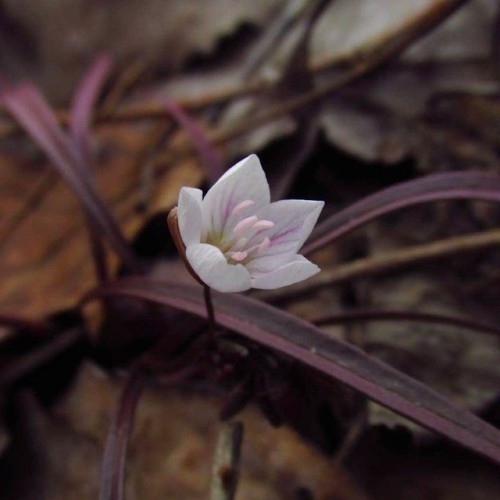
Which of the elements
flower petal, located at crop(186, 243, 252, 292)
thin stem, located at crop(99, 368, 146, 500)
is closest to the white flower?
flower petal, located at crop(186, 243, 252, 292)

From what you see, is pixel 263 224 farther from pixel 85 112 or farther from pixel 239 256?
pixel 85 112

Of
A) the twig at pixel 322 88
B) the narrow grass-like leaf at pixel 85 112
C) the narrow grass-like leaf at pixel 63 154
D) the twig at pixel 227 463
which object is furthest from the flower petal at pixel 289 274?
the twig at pixel 322 88

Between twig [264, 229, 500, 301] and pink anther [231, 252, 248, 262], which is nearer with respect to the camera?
pink anther [231, 252, 248, 262]

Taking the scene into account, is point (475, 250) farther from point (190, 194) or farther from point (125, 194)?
point (125, 194)

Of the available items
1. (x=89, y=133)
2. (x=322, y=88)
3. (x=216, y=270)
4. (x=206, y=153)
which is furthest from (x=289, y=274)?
(x=322, y=88)

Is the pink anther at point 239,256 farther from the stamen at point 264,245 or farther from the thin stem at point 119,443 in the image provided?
the thin stem at point 119,443

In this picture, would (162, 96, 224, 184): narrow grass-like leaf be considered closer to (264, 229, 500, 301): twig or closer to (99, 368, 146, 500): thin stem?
(264, 229, 500, 301): twig
